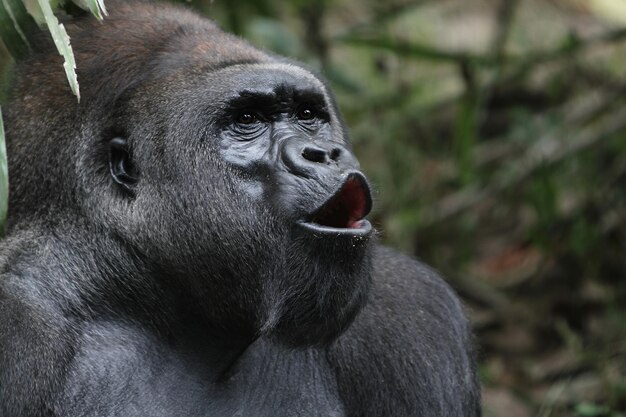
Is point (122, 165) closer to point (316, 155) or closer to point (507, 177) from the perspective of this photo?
point (316, 155)

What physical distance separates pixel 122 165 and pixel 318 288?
2.67 ft

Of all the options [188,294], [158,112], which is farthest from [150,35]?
[188,294]

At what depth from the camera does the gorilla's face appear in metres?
3.60

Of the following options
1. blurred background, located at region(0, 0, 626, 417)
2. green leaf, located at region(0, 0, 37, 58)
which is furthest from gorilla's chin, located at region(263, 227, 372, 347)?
blurred background, located at region(0, 0, 626, 417)

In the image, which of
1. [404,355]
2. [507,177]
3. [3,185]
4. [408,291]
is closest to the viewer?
[3,185]

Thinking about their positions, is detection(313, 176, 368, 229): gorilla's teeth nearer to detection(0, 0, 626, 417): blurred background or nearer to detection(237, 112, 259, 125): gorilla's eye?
detection(237, 112, 259, 125): gorilla's eye

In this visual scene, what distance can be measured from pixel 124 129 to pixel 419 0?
15.9ft

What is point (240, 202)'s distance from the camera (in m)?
3.66

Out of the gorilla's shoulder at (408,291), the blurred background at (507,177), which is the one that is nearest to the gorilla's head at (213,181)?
the gorilla's shoulder at (408,291)

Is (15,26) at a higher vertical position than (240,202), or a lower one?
higher

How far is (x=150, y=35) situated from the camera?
4.01 m

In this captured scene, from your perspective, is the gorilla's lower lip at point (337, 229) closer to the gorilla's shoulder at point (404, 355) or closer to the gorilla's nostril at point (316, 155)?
the gorilla's nostril at point (316, 155)

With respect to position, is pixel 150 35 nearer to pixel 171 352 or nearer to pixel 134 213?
pixel 134 213

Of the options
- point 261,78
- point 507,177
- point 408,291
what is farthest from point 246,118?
point 507,177
